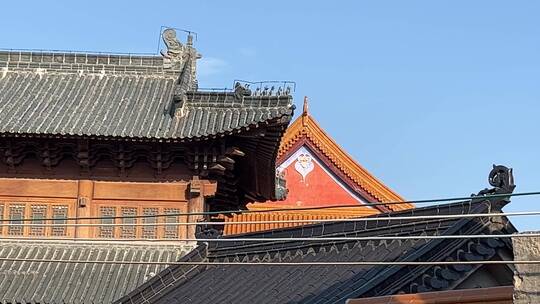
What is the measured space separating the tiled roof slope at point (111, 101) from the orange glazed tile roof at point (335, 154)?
1068cm

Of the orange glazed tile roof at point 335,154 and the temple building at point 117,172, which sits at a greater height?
the orange glazed tile roof at point 335,154

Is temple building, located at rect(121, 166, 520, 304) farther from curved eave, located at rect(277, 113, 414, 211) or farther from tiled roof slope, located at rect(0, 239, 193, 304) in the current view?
curved eave, located at rect(277, 113, 414, 211)

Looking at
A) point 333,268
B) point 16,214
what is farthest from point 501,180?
point 16,214

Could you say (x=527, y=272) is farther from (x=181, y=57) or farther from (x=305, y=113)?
(x=305, y=113)

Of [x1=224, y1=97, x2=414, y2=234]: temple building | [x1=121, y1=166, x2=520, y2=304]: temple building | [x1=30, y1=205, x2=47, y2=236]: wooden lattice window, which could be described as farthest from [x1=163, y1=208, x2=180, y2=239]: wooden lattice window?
[x1=224, y1=97, x2=414, y2=234]: temple building

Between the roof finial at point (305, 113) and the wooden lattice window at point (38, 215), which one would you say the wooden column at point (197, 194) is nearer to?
the wooden lattice window at point (38, 215)

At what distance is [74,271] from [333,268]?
6696mm

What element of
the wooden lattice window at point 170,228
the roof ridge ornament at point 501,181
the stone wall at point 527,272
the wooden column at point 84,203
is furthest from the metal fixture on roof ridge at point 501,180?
the wooden column at point 84,203

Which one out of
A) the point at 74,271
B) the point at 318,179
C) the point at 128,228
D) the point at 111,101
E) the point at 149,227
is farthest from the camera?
the point at 318,179

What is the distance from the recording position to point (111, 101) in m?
20.8

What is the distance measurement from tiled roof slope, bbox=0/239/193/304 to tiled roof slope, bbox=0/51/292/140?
2098 mm

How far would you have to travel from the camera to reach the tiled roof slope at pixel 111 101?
1880cm

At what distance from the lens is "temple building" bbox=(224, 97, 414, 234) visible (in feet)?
106

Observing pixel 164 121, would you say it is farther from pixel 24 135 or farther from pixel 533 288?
pixel 533 288
